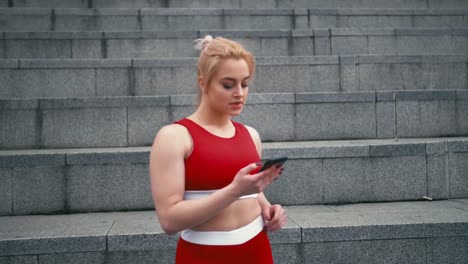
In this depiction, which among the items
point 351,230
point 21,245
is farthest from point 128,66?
point 351,230

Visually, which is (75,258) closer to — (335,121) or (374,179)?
(374,179)

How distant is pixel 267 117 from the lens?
6102 mm

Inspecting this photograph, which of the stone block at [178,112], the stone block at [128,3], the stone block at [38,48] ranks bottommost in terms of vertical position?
the stone block at [178,112]

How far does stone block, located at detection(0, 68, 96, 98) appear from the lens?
6.70 metres

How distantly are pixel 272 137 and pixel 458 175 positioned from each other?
2.69 metres

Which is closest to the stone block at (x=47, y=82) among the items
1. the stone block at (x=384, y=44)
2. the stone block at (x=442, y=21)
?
the stone block at (x=384, y=44)

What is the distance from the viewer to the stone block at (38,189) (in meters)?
4.67

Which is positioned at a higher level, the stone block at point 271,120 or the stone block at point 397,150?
the stone block at point 271,120

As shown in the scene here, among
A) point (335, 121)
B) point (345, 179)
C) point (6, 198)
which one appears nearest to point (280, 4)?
point (335, 121)

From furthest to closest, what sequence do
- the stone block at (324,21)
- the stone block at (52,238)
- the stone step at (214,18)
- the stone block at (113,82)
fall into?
the stone block at (324,21) < the stone step at (214,18) < the stone block at (113,82) < the stone block at (52,238)

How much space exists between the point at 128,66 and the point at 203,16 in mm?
3382

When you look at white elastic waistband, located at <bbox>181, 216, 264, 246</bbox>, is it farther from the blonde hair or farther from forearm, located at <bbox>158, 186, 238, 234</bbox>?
the blonde hair

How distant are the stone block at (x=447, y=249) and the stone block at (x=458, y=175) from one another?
4.31 feet

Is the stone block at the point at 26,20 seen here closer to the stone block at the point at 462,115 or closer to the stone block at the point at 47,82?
the stone block at the point at 47,82
